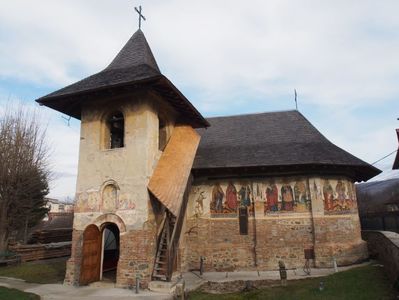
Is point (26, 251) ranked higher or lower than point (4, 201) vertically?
lower

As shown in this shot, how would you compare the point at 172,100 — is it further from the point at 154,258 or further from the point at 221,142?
the point at 154,258

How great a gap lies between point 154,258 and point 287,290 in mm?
4279

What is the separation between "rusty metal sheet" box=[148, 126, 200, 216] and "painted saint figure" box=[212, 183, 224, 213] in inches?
90.3

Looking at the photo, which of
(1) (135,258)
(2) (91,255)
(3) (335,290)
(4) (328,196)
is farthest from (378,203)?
(2) (91,255)

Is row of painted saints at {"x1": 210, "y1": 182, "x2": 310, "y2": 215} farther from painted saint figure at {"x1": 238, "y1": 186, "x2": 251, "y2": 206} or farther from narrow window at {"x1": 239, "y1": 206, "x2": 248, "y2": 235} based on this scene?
narrow window at {"x1": 239, "y1": 206, "x2": 248, "y2": 235}

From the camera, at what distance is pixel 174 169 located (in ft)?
39.2

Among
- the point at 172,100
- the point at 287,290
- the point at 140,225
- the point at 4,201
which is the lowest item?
the point at 287,290

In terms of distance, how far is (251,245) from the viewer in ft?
45.3

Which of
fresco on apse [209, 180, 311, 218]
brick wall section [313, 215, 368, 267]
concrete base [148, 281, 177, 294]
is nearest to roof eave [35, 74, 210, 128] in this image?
fresco on apse [209, 180, 311, 218]

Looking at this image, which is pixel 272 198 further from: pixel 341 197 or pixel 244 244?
pixel 341 197

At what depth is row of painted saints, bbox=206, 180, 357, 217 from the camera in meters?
13.9

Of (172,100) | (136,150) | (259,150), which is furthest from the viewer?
(259,150)

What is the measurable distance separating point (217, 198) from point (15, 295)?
8244 mm

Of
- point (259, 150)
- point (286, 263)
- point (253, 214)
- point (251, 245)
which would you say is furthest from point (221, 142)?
point (286, 263)
